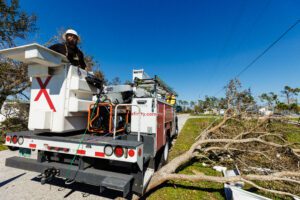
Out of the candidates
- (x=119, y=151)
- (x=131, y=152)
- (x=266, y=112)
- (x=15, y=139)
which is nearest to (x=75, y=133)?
(x=15, y=139)

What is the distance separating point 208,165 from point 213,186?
1342 mm

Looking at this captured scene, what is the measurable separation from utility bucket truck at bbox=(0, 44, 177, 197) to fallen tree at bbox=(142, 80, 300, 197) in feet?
2.94

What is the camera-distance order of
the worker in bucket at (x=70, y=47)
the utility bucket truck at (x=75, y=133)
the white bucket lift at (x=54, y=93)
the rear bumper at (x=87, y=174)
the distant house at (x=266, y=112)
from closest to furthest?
the rear bumper at (x=87, y=174)
the utility bucket truck at (x=75, y=133)
the white bucket lift at (x=54, y=93)
the worker in bucket at (x=70, y=47)
the distant house at (x=266, y=112)

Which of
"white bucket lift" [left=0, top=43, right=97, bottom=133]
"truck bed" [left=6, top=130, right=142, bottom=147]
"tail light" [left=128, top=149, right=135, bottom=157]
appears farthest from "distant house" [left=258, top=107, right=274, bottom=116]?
"white bucket lift" [left=0, top=43, right=97, bottom=133]

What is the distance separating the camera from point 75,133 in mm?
3611

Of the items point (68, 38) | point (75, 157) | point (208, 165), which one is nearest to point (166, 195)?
point (75, 157)

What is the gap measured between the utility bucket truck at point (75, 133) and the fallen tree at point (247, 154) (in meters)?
0.90

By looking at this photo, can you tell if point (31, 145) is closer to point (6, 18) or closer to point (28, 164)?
point (28, 164)

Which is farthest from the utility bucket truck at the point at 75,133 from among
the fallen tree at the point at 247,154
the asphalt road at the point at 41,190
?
the fallen tree at the point at 247,154

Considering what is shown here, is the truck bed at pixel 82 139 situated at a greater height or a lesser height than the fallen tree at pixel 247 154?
greater

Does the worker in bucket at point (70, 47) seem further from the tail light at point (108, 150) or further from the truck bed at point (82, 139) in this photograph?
the tail light at point (108, 150)

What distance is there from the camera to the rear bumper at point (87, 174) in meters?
2.25

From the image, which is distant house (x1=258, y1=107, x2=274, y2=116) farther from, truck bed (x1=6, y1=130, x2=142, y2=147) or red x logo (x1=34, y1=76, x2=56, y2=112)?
red x logo (x1=34, y1=76, x2=56, y2=112)

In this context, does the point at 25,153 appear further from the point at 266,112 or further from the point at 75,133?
the point at 266,112
